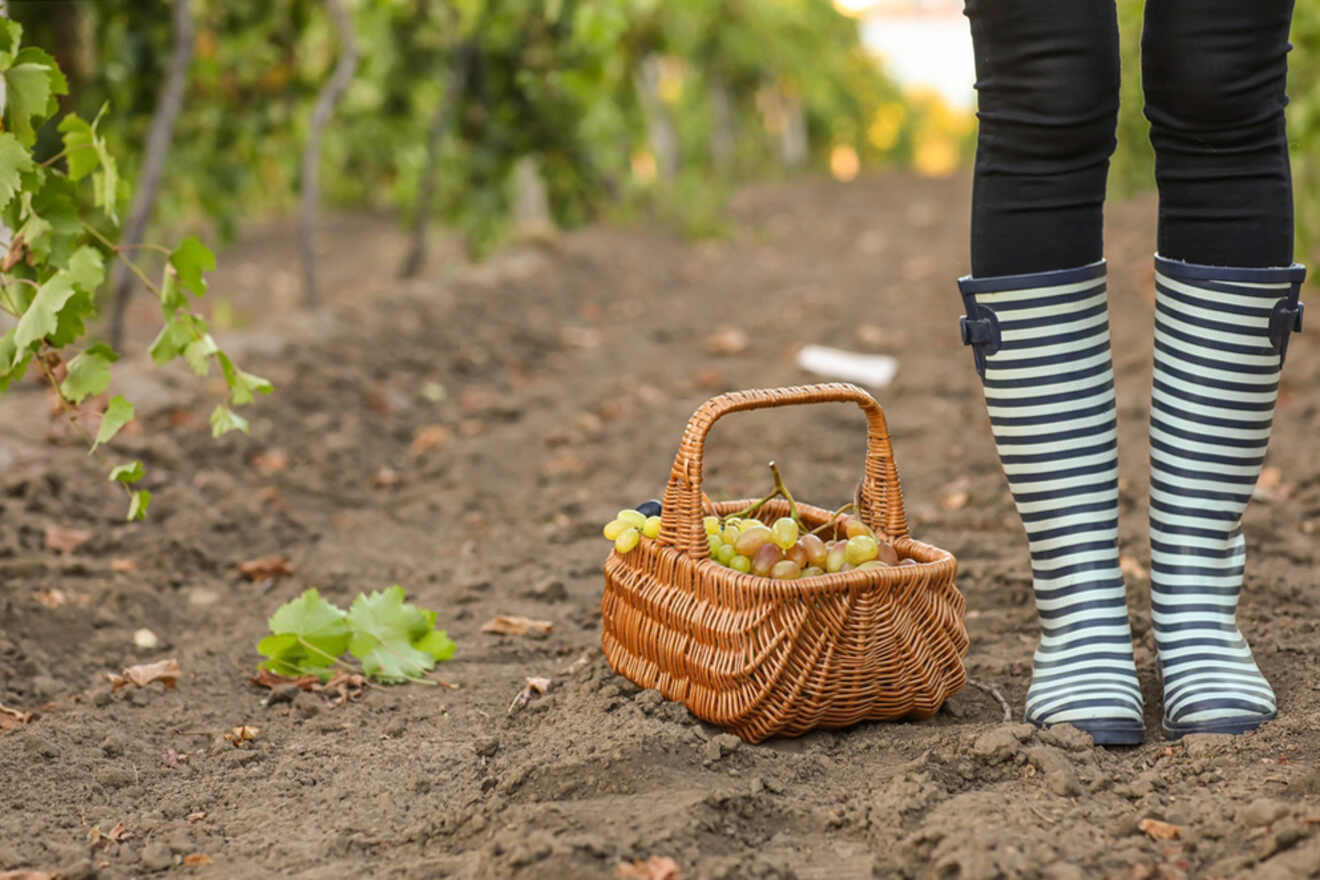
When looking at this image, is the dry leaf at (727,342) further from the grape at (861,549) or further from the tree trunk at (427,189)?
the grape at (861,549)

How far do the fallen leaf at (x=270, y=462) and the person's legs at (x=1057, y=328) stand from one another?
1.99 meters

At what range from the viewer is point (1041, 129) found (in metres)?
1.44

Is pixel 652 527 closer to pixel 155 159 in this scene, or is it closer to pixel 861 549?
pixel 861 549

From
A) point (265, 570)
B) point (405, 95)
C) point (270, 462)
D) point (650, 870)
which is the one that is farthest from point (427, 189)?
point (650, 870)

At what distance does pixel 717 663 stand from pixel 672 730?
0.09 m

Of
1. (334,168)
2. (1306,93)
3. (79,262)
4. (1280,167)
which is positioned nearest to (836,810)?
(1280,167)

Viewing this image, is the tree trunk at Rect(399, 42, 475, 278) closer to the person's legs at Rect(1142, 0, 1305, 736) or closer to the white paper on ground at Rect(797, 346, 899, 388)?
the white paper on ground at Rect(797, 346, 899, 388)

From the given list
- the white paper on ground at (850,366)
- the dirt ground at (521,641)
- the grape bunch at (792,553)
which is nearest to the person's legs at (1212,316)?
the dirt ground at (521,641)

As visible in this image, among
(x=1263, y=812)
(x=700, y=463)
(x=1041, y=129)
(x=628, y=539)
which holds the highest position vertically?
(x=1041, y=129)

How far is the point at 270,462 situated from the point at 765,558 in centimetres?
188

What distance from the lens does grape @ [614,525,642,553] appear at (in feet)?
5.39

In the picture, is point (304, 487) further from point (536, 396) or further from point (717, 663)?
point (717, 663)

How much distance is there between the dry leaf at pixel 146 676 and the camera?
72.7 inches

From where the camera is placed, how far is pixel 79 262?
5.30ft
